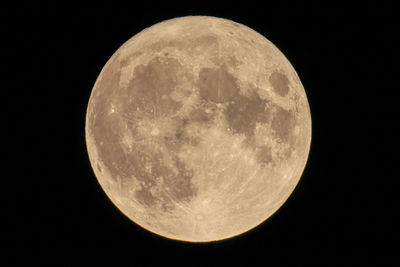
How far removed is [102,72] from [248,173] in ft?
6.74

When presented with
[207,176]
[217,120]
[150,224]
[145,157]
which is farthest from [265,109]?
[150,224]

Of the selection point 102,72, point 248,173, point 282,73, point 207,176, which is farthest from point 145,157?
point 282,73

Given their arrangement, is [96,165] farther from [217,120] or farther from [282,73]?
[282,73]

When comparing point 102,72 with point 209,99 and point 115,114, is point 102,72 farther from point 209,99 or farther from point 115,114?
point 209,99

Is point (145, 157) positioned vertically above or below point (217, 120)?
below

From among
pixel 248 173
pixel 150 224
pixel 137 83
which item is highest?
pixel 137 83

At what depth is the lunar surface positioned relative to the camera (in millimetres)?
4234

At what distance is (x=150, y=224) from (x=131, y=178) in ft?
2.44

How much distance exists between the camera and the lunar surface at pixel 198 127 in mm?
4234

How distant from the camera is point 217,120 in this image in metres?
4.20

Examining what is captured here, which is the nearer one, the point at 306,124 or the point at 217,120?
the point at 217,120

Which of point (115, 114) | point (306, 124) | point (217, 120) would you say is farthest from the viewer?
point (306, 124)

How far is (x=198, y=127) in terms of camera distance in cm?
419

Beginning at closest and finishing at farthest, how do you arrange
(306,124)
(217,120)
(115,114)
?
(217,120) → (115,114) → (306,124)
